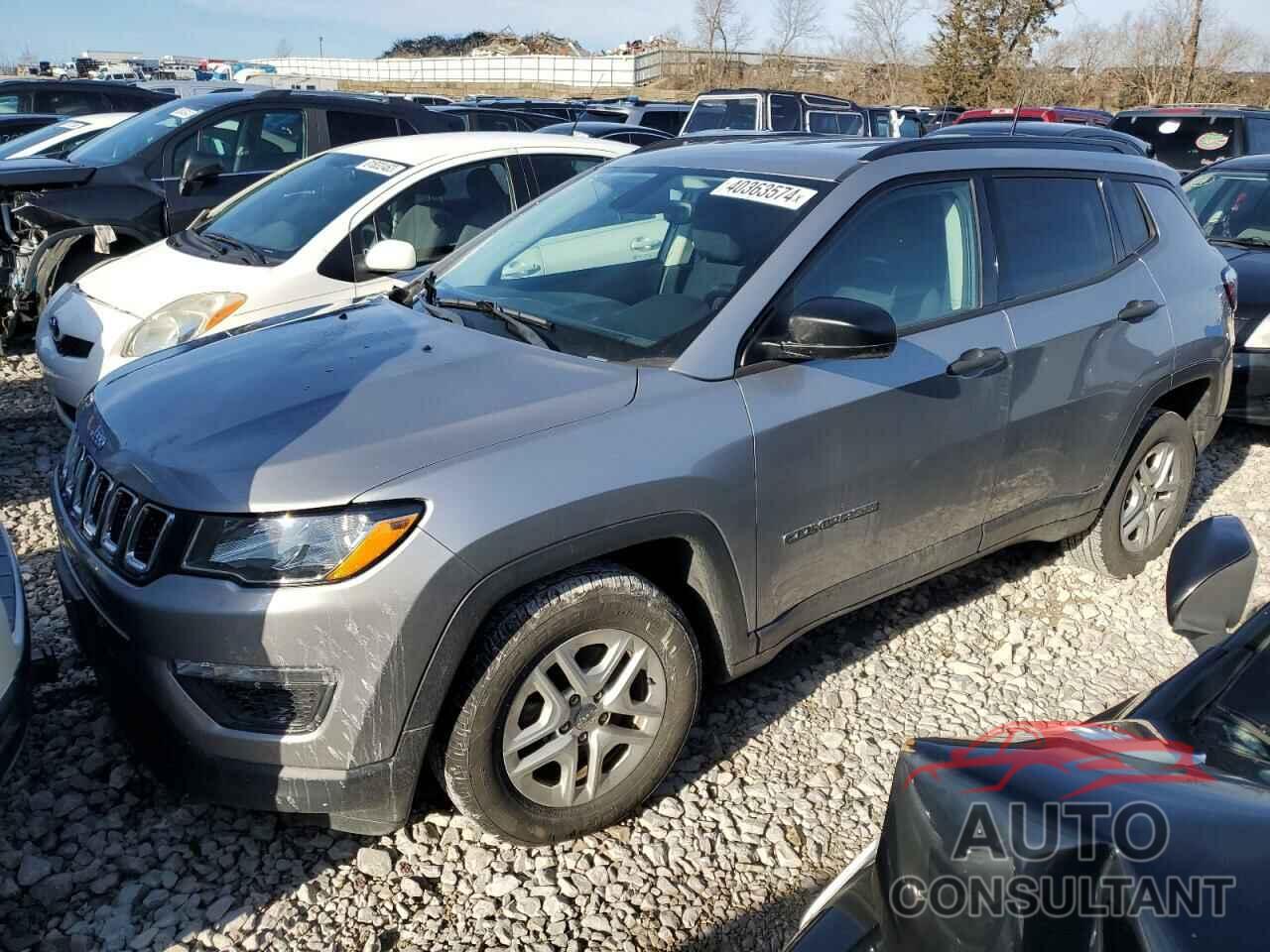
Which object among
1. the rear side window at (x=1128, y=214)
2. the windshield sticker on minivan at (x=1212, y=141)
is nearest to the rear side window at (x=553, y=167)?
the rear side window at (x=1128, y=214)

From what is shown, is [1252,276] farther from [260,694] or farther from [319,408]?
[260,694]

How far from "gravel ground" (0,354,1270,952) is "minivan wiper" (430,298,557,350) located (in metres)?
1.37

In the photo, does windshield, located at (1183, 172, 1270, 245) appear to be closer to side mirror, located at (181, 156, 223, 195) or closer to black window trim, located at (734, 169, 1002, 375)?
black window trim, located at (734, 169, 1002, 375)

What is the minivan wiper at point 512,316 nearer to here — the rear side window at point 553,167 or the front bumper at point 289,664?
the front bumper at point 289,664

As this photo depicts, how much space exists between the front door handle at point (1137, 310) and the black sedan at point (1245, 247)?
2.18 meters

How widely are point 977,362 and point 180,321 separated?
3.77 metres

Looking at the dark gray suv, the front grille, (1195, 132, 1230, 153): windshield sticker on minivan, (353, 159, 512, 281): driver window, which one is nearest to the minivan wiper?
the dark gray suv

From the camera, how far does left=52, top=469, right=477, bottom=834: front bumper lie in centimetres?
232

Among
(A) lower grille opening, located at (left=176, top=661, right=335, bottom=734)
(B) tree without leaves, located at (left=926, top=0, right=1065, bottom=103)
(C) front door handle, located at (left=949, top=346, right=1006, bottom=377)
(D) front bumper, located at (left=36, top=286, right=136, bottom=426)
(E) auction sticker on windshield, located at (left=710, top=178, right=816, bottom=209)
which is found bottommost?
(A) lower grille opening, located at (left=176, top=661, right=335, bottom=734)

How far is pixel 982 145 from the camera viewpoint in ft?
12.3

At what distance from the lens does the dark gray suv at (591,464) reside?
2.38m

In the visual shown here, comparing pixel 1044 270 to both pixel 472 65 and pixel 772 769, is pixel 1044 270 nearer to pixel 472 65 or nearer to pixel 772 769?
pixel 772 769

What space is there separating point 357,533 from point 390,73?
6831 centimetres

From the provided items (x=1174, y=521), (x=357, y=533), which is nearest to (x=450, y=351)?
(x=357, y=533)
